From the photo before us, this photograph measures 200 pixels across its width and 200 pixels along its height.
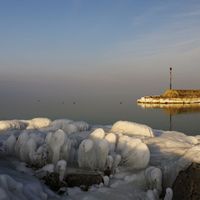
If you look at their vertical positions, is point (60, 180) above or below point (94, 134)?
below

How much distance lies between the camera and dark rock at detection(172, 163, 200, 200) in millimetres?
8570

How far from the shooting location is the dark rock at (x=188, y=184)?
28.1 feet

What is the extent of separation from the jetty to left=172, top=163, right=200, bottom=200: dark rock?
94542 mm

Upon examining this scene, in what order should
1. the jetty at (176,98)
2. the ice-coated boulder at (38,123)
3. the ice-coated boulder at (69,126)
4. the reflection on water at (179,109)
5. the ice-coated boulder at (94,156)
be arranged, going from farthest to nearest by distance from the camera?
1. the jetty at (176,98)
2. the reflection on water at (179,109)
3. the ice-coated boulder at (38,123)
4. the ice-coated boulder at (69,126)
5. the ice-coated boulder at (94,156)

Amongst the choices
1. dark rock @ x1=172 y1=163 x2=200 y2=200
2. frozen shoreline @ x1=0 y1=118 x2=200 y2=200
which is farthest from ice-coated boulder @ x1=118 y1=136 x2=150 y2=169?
dark rock @ x1=172 y1=163 x2=200 y2=200

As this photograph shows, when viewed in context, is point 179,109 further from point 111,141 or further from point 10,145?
point 10,145

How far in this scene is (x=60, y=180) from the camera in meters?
9.19

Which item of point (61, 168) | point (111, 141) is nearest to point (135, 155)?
point (111, 141)

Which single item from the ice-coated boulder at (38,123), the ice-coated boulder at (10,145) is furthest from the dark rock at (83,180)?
the ice-coated boulder at (38,123)

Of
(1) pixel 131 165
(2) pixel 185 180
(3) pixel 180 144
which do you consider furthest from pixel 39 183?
(3) pixel 180 144

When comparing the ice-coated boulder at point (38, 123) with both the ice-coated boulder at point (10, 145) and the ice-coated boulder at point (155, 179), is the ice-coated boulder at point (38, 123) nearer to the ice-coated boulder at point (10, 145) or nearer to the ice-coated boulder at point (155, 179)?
the ice-coated boulder at point (10, 145)

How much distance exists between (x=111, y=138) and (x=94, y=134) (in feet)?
2.08

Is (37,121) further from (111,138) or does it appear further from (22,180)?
(22,180)

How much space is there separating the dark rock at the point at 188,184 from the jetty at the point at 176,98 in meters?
94.5
